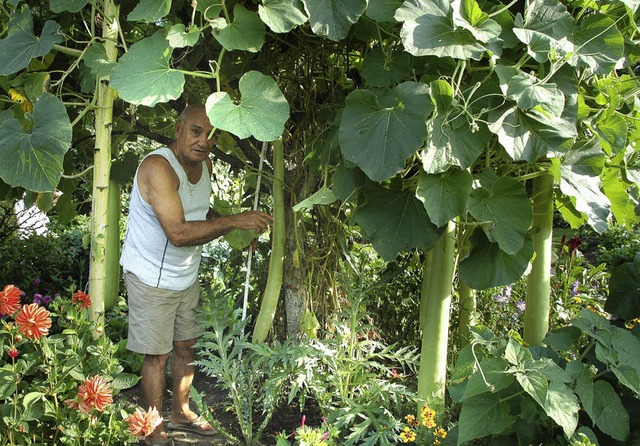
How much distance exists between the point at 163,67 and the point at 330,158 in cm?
59

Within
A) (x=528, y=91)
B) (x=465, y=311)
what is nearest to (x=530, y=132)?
(x=528, y=91)

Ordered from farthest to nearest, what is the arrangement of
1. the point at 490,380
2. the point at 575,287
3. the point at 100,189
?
1. the point at 575,287
2. the point at 100,189
3. the point at 490,380

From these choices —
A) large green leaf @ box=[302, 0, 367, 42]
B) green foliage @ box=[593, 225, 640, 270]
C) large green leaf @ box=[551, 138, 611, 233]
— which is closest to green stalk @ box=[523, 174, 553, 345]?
large green leaf @ box=[551, 138, 611, 233]

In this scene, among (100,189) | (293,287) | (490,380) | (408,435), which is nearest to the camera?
(490,380)

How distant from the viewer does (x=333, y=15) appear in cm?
175

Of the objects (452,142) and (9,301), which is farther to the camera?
(9,301)

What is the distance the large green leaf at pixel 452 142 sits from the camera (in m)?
1.74

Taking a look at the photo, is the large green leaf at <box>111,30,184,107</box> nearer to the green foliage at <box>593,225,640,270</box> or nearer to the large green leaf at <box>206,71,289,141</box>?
the large green leaf at <box>206,71,289,141</box>

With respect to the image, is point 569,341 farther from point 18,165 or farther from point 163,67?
point 18,165

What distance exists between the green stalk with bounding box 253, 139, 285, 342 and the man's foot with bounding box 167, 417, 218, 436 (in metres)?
0.46

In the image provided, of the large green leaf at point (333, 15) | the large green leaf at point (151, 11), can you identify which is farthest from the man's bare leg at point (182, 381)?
the large green leaf at point (333, 15)

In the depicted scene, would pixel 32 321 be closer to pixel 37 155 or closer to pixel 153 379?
pixel 37 155

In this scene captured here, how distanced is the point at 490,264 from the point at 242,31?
3.35ft

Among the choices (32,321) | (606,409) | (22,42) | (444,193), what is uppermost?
(22,42)
